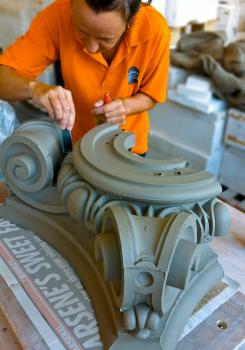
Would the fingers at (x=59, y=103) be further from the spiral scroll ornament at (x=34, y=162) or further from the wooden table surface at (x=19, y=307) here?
the wooden table surface at (x=19, y=307)

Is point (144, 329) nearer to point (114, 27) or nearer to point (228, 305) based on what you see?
point (228, 305)

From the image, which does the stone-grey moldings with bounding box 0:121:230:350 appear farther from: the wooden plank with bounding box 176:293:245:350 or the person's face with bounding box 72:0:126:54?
the person's face with bounding box 72:0:126:54

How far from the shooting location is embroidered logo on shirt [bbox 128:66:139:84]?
0.97 m

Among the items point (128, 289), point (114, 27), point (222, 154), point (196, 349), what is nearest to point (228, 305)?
point (196, 349)

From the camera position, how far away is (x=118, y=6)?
0.67m

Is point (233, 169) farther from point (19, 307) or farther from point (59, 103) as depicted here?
point (19, 307)

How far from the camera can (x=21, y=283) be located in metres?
0.74

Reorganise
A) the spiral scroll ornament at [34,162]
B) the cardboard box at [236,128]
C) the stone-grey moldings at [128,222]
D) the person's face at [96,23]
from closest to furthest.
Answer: the stone-grey moldings at [128,222], the person's face at [96,23], the spiral scroll ornament at [34,162], the cardboard box at [236,128]

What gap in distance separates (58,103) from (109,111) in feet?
0.45

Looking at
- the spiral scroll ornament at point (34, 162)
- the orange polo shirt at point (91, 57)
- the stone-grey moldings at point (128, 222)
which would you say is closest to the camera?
the stone-grey moldings at point (128, 222)

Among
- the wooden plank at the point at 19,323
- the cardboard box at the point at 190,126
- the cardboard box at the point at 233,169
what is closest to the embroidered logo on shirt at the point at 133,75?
the wooden plank at the point at 19,323

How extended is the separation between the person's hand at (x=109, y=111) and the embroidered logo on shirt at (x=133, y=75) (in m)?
0.13

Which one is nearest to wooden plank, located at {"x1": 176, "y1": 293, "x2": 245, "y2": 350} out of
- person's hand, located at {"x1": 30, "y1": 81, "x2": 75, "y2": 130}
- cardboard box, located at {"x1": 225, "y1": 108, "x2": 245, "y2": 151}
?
person's hand, located at {"x1": 30, "y1": 81, "x2": 75, "y2": 130}

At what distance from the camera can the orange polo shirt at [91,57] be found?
0.91m
